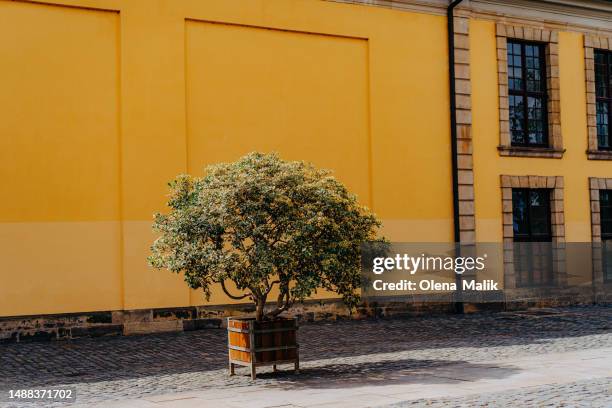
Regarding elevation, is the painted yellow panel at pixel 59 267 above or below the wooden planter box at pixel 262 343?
above

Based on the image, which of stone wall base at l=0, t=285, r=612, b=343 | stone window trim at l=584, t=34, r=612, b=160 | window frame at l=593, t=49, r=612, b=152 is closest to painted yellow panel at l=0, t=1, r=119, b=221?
stone wall base at l=0, t=285, r=612, b=343

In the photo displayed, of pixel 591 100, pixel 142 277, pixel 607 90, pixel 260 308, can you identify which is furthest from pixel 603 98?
pixel 260 308

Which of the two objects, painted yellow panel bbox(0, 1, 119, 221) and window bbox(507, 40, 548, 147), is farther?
window bbox(507, 40, 548, 147)

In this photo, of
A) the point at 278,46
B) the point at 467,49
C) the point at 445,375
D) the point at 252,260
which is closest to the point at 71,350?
the point at 252,260

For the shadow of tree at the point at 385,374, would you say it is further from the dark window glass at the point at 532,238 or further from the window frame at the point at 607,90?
the window frame at the point at 607,90

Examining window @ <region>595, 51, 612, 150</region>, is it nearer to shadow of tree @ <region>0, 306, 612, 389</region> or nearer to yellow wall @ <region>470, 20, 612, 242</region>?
yellow wall @ <region>470, 20, 612, 242</region>

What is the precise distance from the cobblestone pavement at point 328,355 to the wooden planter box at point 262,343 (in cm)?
22

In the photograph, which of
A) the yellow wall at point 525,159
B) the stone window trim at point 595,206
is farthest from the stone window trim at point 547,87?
the stone window trim at point 595,206

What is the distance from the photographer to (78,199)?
15.7m

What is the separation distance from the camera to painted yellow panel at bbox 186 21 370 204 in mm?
17031

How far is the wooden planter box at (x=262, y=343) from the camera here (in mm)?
11014

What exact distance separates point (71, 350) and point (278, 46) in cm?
779

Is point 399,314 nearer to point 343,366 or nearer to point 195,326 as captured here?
point 195,326

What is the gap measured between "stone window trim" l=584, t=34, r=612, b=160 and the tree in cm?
1248
